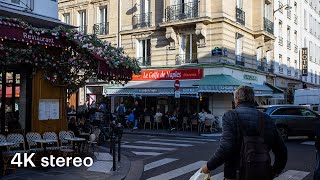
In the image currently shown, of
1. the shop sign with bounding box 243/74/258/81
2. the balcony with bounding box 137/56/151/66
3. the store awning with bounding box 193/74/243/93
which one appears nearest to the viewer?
the store awning with bounding box 193/74/243/93

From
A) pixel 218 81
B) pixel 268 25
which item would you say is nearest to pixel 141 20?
pixel 218 81

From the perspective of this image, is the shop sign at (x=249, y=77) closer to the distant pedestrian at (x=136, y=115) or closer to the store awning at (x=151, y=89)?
the store awning at (x=151, y=89)

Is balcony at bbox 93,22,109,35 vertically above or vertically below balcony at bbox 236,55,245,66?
above

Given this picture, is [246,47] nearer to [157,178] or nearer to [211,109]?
[211,109]

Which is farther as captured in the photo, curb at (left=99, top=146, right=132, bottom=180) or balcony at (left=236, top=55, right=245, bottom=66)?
balcony at (left=236, top=55, right=245, bottom=66)

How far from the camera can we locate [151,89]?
2277cm

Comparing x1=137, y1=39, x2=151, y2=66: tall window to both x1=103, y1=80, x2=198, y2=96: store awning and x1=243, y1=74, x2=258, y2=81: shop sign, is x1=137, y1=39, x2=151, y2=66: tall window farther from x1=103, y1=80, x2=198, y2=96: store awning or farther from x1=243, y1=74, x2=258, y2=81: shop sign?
x1=243, y1=74, x2=258, y2=81: shop sign

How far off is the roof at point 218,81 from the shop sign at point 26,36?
1261 cm

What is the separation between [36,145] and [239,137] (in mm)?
7239

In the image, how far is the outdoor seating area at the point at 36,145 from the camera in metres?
8.25

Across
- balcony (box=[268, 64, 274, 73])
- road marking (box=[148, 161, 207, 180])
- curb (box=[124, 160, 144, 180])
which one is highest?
balcony (box=[268, 64, 274, 73])

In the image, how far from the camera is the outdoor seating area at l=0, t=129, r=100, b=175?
8250mm

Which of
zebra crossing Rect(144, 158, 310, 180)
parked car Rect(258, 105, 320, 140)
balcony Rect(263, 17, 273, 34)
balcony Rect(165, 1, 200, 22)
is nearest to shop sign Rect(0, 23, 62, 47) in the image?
zebra crossing Rect(144, 158, 310, 180)

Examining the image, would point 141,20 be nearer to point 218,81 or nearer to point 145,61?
point 145,61
